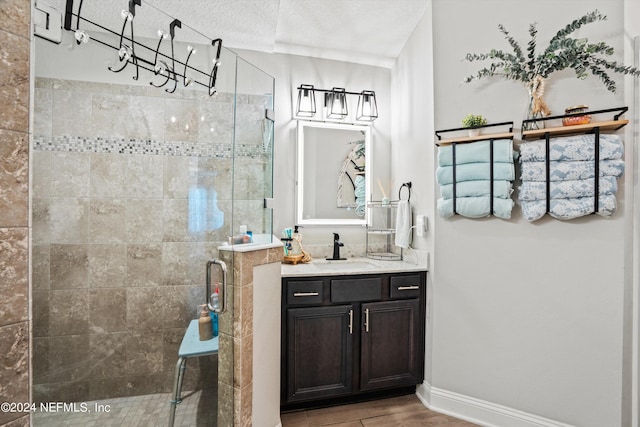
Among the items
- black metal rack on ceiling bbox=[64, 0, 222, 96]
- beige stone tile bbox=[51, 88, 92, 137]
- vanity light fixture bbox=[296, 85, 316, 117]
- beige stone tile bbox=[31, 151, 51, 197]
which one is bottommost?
beige stone tile bbox=[31, 151, 51, 197]

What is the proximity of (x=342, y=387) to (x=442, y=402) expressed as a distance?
0.69m

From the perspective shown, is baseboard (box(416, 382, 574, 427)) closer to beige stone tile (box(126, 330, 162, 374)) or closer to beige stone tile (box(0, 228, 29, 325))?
beige stone tile (box(126, 330, 162, 374))

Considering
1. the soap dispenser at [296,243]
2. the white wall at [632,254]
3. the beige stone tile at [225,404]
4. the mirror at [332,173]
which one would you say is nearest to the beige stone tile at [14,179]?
the beige stone tile at [225,404]

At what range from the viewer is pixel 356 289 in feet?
6.30

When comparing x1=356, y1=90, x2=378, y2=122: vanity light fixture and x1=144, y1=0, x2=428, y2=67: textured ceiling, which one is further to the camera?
x1=356, y1=90, x2=378, y2=122: vanity light fixture

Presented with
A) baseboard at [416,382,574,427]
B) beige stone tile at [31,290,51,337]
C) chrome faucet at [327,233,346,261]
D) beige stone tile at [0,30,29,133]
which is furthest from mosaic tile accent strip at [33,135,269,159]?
baseboard at [416,382,574,427]

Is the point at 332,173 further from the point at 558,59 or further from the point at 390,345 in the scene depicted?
the point at 558,59

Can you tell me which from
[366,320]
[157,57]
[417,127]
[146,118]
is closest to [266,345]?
[366,320]

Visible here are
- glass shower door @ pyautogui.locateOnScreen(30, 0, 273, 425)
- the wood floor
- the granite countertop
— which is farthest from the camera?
the granite countertop

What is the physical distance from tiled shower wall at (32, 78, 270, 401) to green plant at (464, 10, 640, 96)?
1.49 m

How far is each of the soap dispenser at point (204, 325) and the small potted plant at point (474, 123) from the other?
1897mm

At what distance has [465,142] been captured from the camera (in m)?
1.78

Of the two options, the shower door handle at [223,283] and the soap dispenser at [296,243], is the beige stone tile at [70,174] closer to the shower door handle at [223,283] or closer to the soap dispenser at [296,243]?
the shower door handle at [223,283]

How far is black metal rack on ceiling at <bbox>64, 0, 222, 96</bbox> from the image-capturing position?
1239 millimetres
